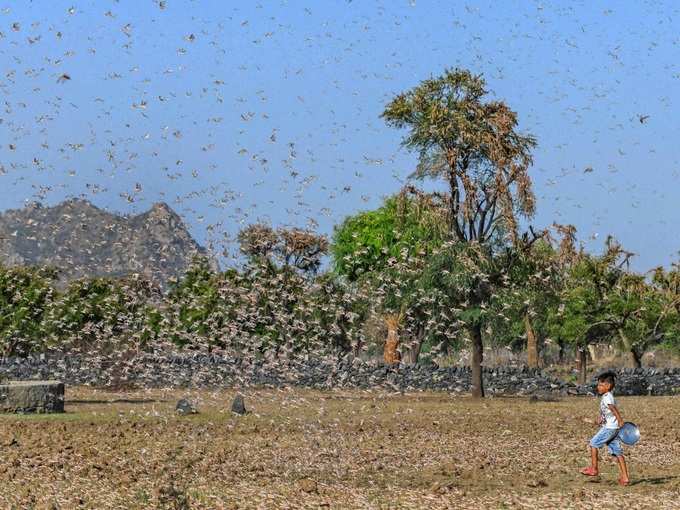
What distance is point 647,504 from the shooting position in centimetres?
1543

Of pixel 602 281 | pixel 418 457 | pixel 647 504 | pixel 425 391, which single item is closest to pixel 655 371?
pixel 602 281

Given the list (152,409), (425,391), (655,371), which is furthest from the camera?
(655,371)

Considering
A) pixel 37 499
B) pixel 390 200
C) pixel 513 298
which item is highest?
pixel 390 200

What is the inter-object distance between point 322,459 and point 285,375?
2827 cm

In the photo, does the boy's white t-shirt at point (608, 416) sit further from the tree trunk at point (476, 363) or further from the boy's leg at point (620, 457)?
the tree trunk at point (476, 363)

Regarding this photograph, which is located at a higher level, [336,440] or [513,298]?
[513,298]

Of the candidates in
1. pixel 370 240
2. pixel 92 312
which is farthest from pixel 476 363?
pixel 92 312

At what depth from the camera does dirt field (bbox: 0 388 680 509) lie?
15.8 m

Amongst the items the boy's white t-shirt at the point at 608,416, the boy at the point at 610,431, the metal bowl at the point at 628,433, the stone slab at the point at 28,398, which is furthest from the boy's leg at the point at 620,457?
the stone slab at the point at 28,398

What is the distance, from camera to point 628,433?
57.0ft

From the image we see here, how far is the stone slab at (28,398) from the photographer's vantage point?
29688 millimetres

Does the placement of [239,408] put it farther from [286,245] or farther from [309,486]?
[286,245]

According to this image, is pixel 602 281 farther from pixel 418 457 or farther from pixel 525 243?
pixel 418 457

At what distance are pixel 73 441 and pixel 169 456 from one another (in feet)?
12.2
